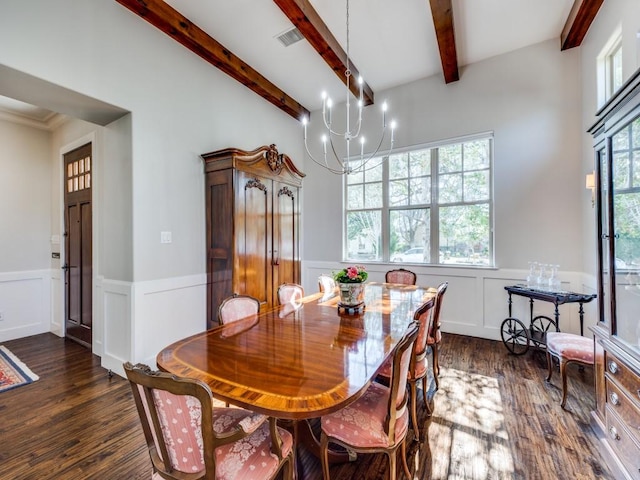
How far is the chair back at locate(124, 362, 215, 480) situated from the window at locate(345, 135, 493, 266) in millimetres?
3537

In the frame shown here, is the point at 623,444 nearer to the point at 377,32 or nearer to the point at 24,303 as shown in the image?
the point at 377,32

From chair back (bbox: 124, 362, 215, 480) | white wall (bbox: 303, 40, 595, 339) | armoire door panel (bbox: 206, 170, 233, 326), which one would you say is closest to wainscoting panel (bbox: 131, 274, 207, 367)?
armoire door panel (bbox: 206, 170, 233, 326)

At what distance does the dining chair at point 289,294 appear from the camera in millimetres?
2679

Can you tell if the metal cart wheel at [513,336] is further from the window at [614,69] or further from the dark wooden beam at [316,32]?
the dark wooden beam at [316,32]

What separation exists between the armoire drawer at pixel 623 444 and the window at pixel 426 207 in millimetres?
2283

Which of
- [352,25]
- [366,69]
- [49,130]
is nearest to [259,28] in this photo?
[352,25]

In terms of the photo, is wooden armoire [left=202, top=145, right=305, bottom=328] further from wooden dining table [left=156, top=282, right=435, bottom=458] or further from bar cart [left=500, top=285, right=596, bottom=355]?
bar cart [left=500, top=285, right=596, bottom=355]

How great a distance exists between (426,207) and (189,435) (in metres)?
3.97

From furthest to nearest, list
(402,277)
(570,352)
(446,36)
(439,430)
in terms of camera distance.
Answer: (402,277) < (446,36) < (570,352) < (439,430)

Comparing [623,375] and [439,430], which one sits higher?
[623,375]

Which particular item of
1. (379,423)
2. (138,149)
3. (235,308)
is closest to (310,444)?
(379,423)

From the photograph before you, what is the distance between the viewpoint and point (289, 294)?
273 centimetres

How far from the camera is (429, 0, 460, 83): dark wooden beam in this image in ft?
8.70

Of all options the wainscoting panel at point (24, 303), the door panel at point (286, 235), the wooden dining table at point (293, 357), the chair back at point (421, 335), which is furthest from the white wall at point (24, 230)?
the chair back at point (421, 335)
